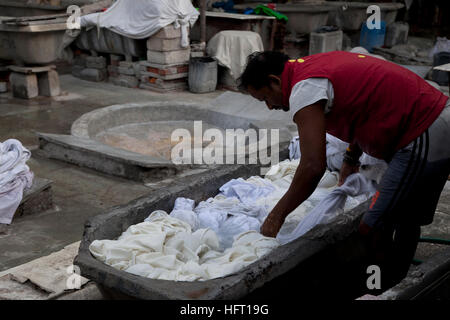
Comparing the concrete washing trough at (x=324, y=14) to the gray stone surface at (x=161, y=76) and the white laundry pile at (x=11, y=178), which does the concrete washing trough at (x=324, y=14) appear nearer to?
the gray stone surface at (x=161, y=76)

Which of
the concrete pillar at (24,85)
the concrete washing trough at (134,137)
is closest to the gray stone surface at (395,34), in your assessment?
the concrete washing trough at (134,137)

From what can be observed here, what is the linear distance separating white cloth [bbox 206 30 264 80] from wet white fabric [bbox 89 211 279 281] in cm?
656

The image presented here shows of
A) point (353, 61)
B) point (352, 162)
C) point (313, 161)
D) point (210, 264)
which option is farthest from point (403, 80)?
point (210, 264)

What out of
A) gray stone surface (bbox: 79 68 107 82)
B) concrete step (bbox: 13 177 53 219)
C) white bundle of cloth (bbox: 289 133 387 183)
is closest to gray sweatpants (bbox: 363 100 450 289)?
white bundle of cloth (bbox: 289 133 387 183)

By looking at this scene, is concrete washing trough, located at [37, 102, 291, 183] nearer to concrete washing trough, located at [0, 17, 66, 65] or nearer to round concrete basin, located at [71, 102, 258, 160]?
round concrete basin, located at [71, 102, 258, 160]

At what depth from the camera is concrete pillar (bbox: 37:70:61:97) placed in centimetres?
861

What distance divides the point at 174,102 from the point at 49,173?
3.21 m

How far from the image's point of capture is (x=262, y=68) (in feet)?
8.59

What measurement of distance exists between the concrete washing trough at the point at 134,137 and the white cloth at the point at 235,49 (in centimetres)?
147

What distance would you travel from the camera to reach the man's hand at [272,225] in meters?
2.82

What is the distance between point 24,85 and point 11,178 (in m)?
4.49

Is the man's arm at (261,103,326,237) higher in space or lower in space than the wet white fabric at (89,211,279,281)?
higher

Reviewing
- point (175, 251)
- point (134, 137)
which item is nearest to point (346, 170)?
point (175, 251)

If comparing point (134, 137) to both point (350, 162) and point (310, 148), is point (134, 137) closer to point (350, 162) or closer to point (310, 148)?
point (350, 162)
